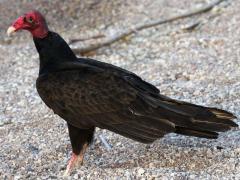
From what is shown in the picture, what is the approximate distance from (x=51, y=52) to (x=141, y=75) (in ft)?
10.9

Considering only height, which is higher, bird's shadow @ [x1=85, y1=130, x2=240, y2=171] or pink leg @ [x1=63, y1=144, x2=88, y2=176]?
pink leg @ [x1=63, y1=144, x2=88, y2=176]

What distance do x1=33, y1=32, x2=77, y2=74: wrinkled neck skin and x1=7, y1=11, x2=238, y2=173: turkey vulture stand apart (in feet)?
0.46

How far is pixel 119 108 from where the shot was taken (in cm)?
605

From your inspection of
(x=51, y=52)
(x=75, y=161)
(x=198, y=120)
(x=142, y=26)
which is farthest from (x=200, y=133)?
(x=142, y=26)

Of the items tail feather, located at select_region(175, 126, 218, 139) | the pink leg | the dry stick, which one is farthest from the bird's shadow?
the dry stick

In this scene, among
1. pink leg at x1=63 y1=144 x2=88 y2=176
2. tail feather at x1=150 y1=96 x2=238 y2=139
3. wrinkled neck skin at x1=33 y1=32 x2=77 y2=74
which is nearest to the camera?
tail feather at x1=150 y1=96 x2=238 y2=139

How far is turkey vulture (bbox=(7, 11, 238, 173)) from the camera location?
5992 millimetres

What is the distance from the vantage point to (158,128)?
596 centimetres

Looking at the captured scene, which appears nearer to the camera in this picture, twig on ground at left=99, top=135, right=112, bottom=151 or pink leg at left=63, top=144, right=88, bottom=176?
pink leg at left=63, top=144, right=88, bottom=176

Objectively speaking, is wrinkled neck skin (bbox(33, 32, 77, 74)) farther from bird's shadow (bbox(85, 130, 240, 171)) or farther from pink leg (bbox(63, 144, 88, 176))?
bird's shadow (bbox(85, 130, 240, 171))

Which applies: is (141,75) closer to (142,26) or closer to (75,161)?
(142,26)

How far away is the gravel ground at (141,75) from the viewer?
6320mm

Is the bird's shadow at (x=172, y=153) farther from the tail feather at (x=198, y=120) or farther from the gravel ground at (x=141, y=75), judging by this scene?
the tail feather at (x=198, y=120)

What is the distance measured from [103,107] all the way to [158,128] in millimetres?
552
